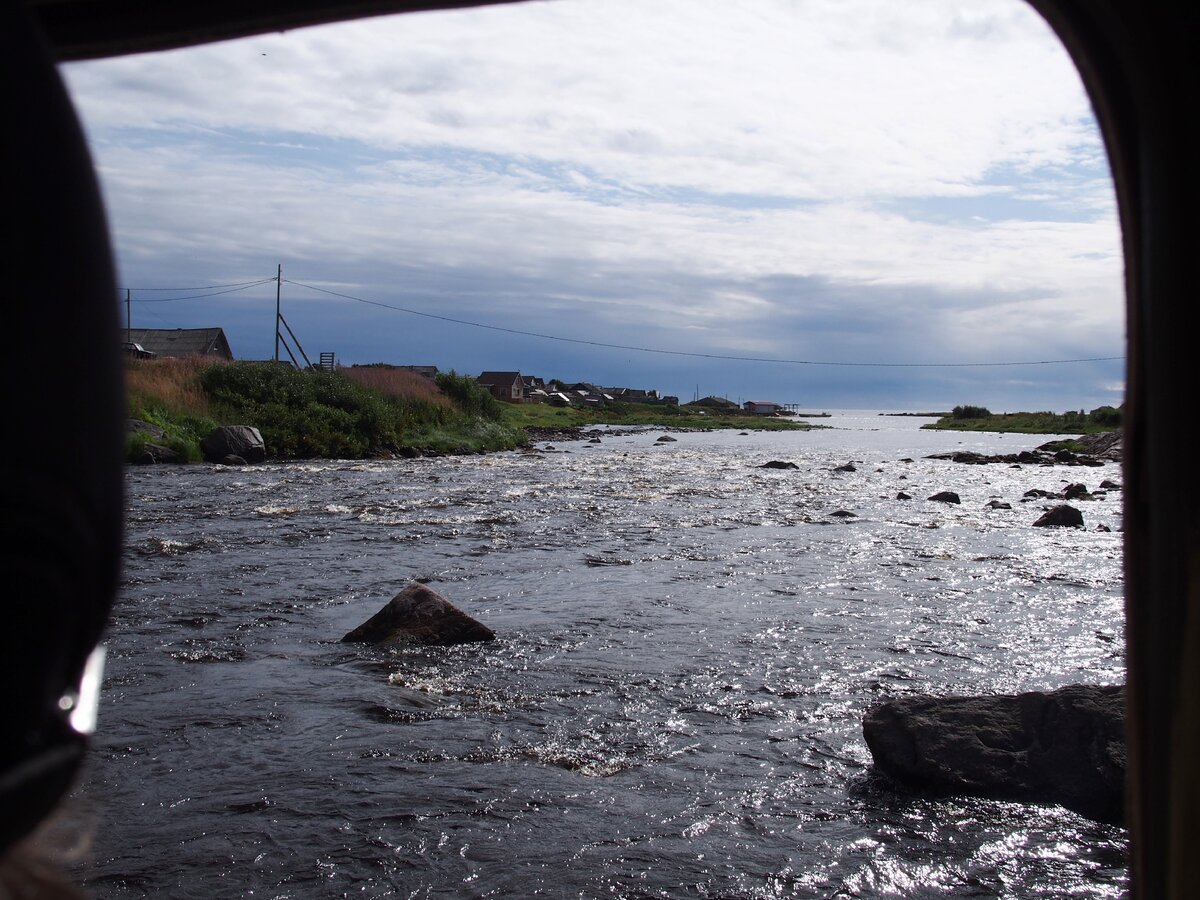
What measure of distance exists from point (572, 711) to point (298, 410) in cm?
2778

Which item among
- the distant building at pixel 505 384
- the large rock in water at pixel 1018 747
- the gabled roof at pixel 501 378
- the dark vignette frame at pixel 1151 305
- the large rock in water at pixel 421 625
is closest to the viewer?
the dark vignette frame at pixel 1151 305

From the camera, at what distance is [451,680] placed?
260 inches

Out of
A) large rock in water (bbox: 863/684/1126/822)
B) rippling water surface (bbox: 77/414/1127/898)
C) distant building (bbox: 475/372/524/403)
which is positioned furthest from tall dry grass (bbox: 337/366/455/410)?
distant building (bbox: 475/372/524/403)

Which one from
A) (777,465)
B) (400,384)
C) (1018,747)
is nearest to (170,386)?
(400,384)

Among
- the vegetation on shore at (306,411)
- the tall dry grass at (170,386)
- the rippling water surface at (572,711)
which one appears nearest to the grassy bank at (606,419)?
the vegetation on shore at (306,411)

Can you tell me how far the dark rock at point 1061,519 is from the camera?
16.3 meters

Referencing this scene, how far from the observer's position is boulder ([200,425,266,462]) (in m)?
26.8

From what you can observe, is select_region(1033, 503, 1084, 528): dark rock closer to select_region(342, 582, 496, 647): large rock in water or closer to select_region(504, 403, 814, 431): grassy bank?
select_region(342, 582, 496, 647): large rock in water

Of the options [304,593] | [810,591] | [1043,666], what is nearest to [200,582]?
[304,593]

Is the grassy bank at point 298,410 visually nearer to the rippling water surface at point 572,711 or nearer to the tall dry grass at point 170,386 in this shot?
the tall dry grass at point 170,386

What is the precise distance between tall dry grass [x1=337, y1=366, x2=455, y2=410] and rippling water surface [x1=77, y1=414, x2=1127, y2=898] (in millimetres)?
22974

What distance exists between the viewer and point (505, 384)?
100812 millimetres

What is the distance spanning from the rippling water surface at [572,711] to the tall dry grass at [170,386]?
51.6 feet

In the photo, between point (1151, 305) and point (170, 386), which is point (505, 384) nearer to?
point (170, 386)
